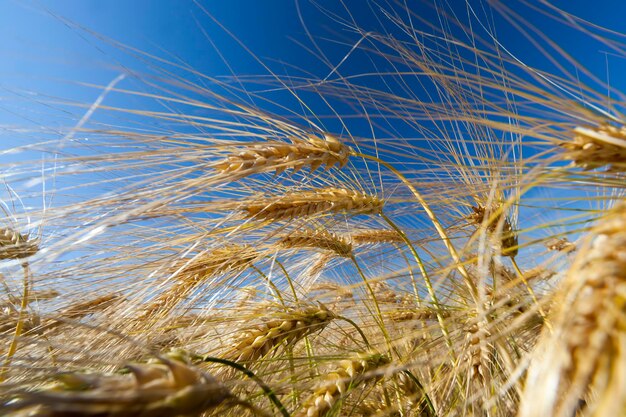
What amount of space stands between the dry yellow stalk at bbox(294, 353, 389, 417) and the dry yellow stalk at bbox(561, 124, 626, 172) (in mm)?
529

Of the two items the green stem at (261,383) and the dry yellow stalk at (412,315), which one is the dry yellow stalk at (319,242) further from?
the green stem at (261,383)

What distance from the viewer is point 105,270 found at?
1273mm

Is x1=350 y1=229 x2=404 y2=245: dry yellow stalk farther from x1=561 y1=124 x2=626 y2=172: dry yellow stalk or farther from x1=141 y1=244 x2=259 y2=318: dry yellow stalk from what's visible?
x1=561 y1=124 x2=626 y2=172: dry yellow stalk

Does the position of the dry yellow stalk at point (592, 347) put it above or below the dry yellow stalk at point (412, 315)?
above

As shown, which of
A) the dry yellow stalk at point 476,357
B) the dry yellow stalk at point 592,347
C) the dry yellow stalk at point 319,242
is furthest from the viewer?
the dry yellow stalk at point 319,242

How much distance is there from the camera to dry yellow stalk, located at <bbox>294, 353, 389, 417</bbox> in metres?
0.79

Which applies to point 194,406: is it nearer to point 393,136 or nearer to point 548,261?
point 548,261

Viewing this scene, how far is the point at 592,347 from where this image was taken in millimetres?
321

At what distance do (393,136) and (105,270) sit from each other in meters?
1.08

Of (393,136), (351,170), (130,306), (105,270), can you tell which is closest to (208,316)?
(130,306)

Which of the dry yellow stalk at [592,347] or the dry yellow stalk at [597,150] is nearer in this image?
the dry yellow stalk at [592,347]

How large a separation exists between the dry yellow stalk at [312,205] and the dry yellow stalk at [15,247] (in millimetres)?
779

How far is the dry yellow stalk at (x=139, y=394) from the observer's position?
1.22ft

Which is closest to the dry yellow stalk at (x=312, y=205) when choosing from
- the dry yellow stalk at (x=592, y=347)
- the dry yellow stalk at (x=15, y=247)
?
the dry yellow stalk at (x=15, y=247)
